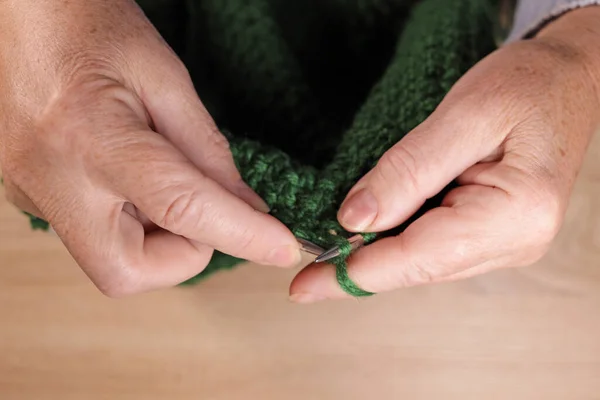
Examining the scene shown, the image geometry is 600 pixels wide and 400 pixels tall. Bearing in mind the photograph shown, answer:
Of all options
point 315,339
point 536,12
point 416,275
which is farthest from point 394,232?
point 536,12

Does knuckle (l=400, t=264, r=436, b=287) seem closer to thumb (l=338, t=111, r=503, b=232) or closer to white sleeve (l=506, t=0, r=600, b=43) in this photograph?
thumb (l=338, t=111, r=503, b=232)

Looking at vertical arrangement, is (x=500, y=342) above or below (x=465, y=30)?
below

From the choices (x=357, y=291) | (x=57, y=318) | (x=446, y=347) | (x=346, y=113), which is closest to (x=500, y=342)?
(x=446, y=347)

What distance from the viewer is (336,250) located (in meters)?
0.54

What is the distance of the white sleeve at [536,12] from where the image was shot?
25.9 inches

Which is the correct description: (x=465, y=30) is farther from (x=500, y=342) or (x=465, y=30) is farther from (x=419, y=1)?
(x=500, y=342)

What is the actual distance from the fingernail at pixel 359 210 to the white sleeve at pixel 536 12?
0.31 metres

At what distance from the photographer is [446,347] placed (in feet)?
2.29

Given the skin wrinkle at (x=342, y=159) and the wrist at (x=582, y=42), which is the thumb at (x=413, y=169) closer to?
the skin wrinkle at (x=342, y=159)

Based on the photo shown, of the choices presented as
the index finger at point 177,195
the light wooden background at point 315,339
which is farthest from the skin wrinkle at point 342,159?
the light wooden background at point 315,339

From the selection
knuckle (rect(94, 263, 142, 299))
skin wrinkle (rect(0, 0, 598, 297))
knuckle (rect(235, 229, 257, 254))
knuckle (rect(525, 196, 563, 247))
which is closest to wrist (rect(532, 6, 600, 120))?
skin wrinkle (rect(0, 0, 598, 297))

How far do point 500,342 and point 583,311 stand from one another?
102mm

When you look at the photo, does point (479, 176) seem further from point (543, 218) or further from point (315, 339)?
point (315, 339)

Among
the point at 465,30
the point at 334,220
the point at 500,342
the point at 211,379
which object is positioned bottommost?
the point at 211,379
